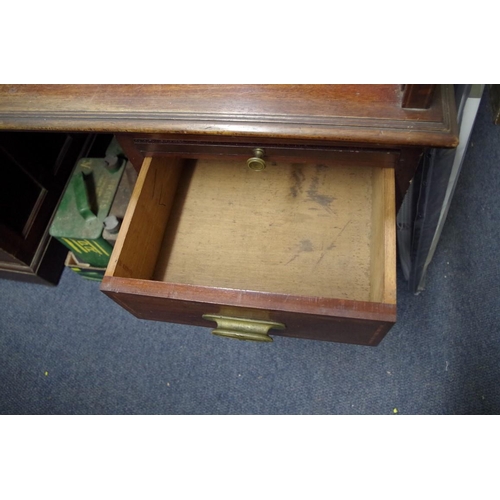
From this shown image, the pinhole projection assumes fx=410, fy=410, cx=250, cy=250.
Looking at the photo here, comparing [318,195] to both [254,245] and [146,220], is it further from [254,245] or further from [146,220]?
[146,220]

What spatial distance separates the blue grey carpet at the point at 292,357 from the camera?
88 centimetres

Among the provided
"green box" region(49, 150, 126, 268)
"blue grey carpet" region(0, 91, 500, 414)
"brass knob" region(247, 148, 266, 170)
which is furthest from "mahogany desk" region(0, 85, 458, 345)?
"blue grey carpet" region(0, 91, 500, 414)

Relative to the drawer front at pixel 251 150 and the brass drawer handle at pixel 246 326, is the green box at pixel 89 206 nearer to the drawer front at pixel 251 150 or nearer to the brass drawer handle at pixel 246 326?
the drawer front at pixel 251 150

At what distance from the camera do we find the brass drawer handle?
59cm

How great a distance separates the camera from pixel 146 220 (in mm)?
712

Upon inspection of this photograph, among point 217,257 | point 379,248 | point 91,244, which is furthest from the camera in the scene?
point 91,244

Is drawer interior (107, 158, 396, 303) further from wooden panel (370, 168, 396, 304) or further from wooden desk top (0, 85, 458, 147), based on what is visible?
wooden desk top (0, 85, 458, 147)

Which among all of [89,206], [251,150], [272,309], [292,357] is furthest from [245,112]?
[292,357]

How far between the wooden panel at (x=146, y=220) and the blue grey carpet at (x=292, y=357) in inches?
12.9

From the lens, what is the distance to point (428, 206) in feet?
2.39

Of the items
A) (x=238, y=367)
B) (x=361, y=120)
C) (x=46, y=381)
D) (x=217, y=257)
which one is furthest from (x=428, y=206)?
(x=46, y=381)

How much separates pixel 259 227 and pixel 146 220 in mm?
215

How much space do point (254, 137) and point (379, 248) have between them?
262 mm

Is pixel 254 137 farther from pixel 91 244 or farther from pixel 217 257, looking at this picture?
pixel 91 244
